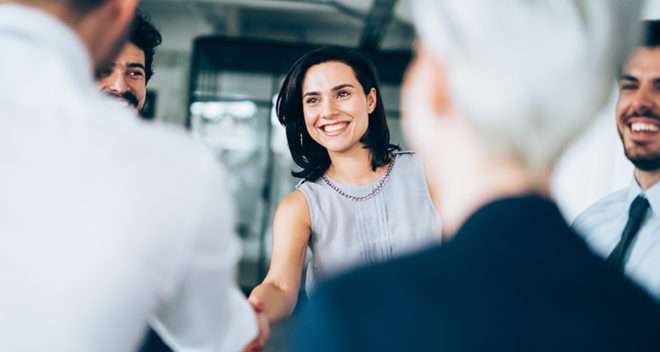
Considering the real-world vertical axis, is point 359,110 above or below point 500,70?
below

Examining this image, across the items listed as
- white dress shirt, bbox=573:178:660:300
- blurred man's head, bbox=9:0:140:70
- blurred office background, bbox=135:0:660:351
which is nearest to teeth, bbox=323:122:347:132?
white dress shirt, bbox=573:178:660:300

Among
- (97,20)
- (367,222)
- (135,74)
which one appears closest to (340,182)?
(367,222)

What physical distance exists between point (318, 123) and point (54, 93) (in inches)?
66.2

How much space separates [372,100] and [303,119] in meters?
0.28

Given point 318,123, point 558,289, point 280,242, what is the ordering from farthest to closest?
point 318,123 → point 280,242 → point 558,289

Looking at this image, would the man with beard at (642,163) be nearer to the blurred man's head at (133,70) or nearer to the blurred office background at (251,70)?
the blurred man's head at (133,70)

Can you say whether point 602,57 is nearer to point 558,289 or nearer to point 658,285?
point 558,289

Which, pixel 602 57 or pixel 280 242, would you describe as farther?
pixel 280 242

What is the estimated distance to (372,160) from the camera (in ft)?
8.35

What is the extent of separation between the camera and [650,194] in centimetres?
184

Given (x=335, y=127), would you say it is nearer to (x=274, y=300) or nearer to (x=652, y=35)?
(x=274, y=300)

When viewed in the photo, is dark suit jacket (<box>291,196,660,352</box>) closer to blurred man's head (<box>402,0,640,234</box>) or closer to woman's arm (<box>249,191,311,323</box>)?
blurred man's head (<box>402,0,640,234</box>)

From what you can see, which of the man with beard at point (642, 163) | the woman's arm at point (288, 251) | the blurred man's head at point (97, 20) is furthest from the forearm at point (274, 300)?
the blurred man's head at point (97, 20)

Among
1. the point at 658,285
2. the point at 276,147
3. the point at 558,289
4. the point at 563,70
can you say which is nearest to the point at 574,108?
the point at 563,70
